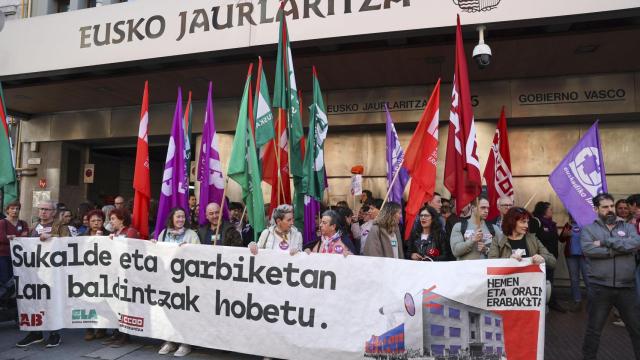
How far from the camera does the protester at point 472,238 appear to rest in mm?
4711

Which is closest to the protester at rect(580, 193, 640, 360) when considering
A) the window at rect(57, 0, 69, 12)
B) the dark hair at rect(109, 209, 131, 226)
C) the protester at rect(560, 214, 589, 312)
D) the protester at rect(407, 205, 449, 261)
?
the protester at rect(407, 205, 449, 261)

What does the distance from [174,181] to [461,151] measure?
401 cm

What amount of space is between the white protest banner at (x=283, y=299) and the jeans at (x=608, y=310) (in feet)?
3.14

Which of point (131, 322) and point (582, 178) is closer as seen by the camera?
point (582, 178)

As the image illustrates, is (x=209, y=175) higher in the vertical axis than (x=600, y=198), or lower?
higher

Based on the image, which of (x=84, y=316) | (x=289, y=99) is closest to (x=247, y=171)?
(x=289, y=99)

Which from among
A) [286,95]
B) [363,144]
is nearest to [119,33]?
[286,95]

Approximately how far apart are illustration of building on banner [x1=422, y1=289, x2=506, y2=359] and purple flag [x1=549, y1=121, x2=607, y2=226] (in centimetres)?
191

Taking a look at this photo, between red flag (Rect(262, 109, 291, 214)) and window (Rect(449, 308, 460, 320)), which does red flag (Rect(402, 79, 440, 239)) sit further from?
red flag (Rect(262, 109, 291, 214))

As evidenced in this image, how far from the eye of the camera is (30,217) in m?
13.8

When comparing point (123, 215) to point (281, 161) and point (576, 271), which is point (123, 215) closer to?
point (281, 161)

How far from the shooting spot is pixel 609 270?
4430 millimetres

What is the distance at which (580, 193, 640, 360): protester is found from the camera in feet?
14.4

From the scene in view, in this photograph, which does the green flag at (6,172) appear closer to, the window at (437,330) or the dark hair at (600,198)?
the window at (437,330)
